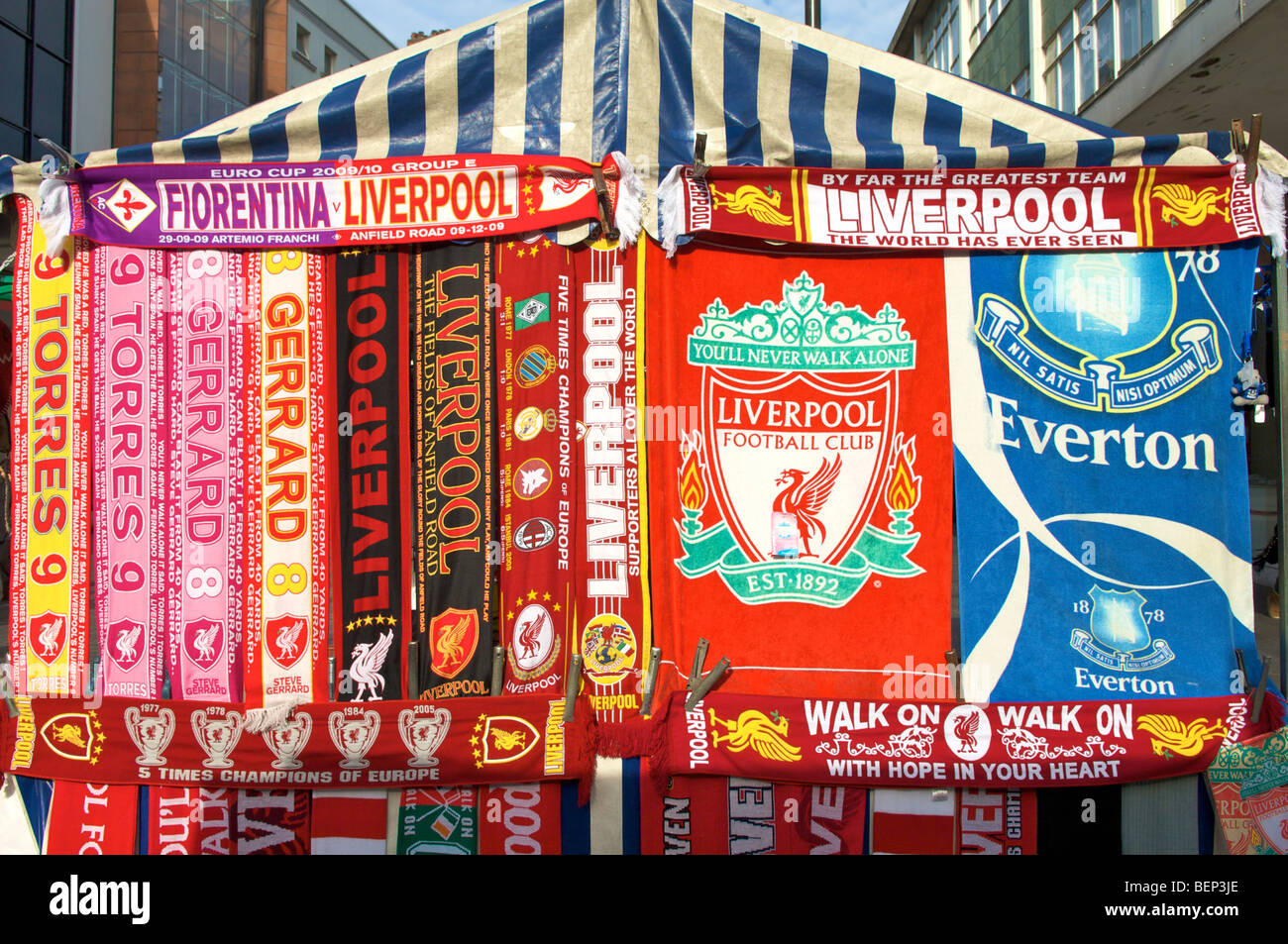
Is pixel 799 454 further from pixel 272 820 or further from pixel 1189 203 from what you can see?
pixel 272 820

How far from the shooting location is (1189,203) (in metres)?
3.33

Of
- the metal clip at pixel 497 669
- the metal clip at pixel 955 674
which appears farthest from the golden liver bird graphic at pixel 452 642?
the metal clip at pixel 955 674

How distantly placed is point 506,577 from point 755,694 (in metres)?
1.18

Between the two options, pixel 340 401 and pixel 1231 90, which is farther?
pixel 1231 90

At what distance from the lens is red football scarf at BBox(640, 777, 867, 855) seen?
3373 mm

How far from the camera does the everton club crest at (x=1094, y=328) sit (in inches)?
134

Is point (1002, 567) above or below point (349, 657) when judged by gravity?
above

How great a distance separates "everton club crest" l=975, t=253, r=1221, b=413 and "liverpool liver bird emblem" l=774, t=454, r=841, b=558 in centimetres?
91

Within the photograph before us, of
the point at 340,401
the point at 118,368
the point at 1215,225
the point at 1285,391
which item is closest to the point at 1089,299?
the point at 1215,225

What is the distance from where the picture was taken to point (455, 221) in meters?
3.37

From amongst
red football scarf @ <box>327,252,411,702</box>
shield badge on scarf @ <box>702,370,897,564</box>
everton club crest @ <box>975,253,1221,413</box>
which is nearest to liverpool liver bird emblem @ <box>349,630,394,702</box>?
red football scarf @ <box>327,252,411,702</box>

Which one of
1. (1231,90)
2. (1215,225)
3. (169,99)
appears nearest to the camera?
(1215,225)

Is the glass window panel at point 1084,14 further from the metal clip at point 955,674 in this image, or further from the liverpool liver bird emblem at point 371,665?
the liverpool liver bird emblem at point 371,665

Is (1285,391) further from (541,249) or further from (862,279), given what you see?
(541,249)
